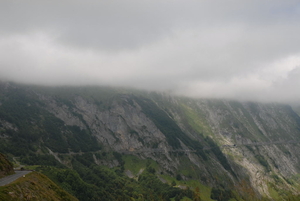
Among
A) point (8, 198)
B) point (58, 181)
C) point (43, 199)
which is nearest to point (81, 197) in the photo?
point (58, 181)

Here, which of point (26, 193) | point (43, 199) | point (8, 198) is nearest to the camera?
A: point (8, 198)

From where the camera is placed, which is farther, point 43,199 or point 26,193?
point 43,199

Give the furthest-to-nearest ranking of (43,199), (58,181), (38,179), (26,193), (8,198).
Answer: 1. (58,181)
2. (38,179)
3. (43,199)
4. (26,193)
5. (8,198)

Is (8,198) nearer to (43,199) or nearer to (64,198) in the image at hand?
(43,199)

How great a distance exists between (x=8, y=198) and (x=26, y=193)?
548 inches

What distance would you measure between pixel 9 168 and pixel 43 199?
4036cm

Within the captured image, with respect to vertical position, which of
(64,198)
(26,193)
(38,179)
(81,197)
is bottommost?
(81,197)

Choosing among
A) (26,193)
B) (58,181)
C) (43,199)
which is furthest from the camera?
(58,181)

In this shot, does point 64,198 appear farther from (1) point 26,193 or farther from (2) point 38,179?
(1) point 26,193

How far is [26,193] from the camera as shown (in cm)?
8044

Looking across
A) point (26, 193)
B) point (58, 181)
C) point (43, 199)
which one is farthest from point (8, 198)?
point (58, 181)

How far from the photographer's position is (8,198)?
67250 millimetres

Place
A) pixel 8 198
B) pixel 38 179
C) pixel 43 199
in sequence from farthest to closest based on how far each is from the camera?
pixel 38 179, pixel 43 199, pixel 8 198

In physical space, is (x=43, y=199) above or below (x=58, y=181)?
above
